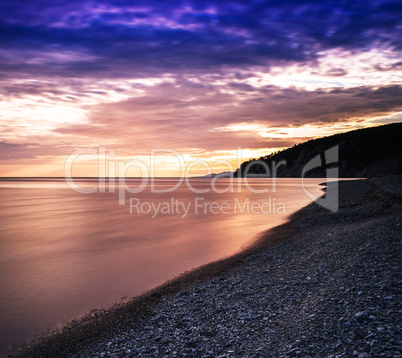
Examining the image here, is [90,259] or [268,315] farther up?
[268,315]

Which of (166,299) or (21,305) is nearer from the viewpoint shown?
(166,299)

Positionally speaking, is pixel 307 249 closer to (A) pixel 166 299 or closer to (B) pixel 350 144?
(A) pixel 166 299

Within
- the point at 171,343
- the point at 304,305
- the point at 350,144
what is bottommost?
the point at 171,343

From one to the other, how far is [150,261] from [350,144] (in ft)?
625

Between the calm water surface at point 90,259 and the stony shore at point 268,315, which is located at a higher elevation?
the stony shore at point 268,315

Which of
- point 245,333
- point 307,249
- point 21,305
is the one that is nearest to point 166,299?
point 245,333

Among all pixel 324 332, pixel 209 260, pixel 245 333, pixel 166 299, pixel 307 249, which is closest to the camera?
pixel 324 332

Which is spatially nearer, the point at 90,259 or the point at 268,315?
the point at 268,315

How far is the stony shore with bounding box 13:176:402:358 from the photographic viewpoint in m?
5.66

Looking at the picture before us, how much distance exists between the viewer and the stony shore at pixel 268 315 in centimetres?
566

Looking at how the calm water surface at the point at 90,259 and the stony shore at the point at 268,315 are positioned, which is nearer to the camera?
the stony shore at the point at 268,315

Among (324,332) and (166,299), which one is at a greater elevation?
(324,332)

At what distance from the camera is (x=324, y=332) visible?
5.83 metres

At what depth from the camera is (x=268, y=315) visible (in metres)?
7.18
